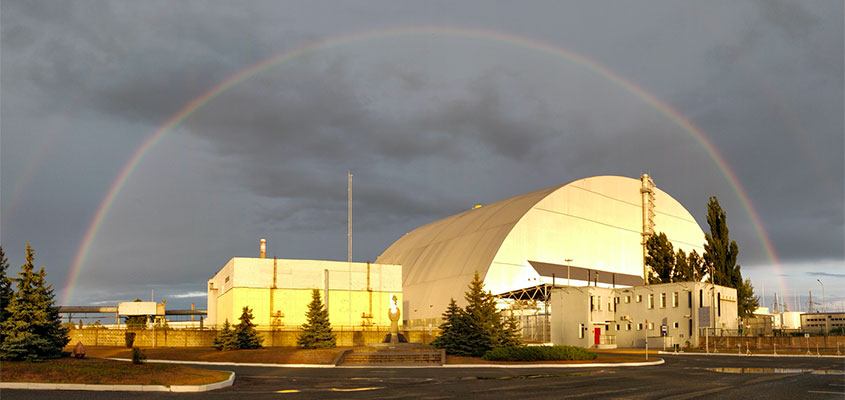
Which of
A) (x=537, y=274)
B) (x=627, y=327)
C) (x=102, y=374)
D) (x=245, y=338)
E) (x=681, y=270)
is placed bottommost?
(x=627, y=327)

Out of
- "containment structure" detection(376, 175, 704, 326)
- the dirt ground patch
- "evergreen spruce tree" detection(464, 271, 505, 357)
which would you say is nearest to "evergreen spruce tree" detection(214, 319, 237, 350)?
the dirt ground patch

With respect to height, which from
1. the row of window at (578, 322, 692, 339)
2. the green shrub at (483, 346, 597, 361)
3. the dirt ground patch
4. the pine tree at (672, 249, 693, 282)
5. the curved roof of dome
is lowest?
the row of window at (578, 322, 692, 339)

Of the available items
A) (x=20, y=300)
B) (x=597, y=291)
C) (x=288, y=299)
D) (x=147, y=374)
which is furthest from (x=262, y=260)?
(x=147, y=374)

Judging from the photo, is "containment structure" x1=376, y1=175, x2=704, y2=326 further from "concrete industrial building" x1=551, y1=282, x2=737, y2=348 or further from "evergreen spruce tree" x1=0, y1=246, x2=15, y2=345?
"evergreen spruce tree" x1=0, y1=246, x2=15, y2=345

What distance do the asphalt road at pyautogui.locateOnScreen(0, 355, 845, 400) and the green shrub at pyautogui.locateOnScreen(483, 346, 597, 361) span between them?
5121 mm

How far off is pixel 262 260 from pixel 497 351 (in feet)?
125

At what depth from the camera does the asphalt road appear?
21.7 meters

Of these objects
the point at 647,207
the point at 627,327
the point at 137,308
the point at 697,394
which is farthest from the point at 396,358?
the point at 647,207

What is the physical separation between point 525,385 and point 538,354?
15.0 m

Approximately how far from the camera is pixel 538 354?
4047 cm

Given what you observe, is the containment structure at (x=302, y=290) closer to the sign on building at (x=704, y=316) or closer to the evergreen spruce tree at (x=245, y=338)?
the evergreen spruce tree at (x=245, y=338)

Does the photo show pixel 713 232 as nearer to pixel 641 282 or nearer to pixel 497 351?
pixel 641 282

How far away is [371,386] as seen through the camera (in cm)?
2591

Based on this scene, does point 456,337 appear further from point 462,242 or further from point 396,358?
point 462,242
